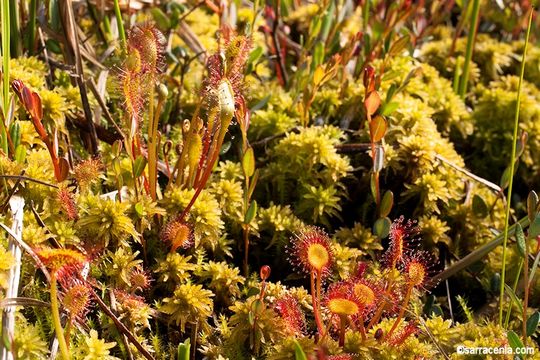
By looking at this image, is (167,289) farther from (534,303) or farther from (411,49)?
(411,49)

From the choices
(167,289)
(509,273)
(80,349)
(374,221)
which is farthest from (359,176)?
(80,349)

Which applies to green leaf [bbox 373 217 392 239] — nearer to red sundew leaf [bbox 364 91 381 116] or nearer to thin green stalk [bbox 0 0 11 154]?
red sundew leaf [bbox 364 91 381 116]

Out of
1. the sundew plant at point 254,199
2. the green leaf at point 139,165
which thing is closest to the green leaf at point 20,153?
the sundew plant at point 254,199

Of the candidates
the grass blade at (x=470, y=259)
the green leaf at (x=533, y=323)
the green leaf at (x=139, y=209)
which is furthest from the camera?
the grass blade at (x=470, y=259)

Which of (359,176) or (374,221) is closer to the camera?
(374,221)

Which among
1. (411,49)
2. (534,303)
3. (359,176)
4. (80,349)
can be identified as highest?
(411,49)

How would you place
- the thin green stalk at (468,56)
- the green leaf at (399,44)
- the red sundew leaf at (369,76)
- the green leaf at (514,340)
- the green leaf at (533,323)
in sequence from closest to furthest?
1. the green leaf at (514,340)
2. the green leaf at (533,323)
3. the red sundew leaf at (369,76)
4. the green leaf at (399,44)
5. the thin green stalk at (468,56)

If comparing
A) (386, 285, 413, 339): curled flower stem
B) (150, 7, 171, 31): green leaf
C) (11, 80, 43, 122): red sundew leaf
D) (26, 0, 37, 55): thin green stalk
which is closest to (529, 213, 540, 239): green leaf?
(386, 285, 413, 339): curled flower stem

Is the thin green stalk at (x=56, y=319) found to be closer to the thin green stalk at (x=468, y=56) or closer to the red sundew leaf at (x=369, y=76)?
the red sundew leaf at (x=369, y=76)
